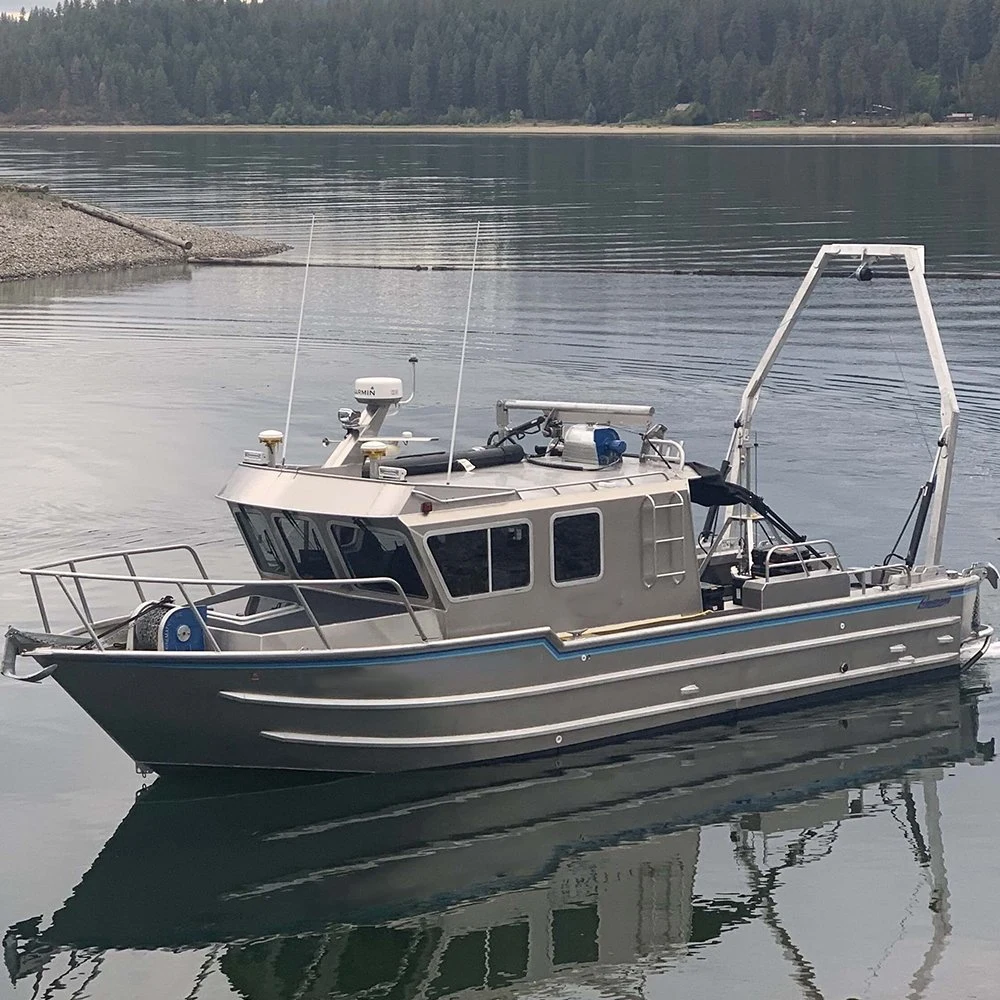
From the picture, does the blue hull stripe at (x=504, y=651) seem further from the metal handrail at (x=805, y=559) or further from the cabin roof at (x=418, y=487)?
the cabin roof at (x=418, y=487)

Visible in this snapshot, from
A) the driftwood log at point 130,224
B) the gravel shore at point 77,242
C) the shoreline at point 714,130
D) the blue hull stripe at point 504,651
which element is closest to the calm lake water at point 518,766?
the blue hull stripe at point 504,651

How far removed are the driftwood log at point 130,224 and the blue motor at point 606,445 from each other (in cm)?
4394

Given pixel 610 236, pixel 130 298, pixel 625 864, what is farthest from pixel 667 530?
pixel 610 236

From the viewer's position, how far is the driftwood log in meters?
58.8

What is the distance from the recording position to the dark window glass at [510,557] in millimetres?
14891

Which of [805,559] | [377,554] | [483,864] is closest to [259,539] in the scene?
[377,554]

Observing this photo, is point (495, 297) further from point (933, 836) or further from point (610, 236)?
point (933, 836)

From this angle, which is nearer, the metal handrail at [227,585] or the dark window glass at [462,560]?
the metal handrail at [227,585]

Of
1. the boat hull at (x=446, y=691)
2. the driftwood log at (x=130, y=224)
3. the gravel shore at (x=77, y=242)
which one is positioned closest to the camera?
the boat hull at (x=446, y=691)

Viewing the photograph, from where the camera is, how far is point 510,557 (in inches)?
590

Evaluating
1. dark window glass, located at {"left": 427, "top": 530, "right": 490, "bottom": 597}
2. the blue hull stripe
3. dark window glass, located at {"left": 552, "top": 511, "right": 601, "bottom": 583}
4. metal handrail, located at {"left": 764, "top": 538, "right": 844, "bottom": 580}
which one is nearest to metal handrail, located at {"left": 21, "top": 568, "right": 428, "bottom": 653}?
the blue hull stripe

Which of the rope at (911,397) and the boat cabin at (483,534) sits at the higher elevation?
the boat cabin at (483,534)

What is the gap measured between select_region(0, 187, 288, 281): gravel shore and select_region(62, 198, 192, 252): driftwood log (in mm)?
194

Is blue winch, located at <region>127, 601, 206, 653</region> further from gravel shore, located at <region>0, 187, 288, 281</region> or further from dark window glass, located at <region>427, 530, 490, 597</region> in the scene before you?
gravel shore, located at <region>0, 187, 288, 281</region>
